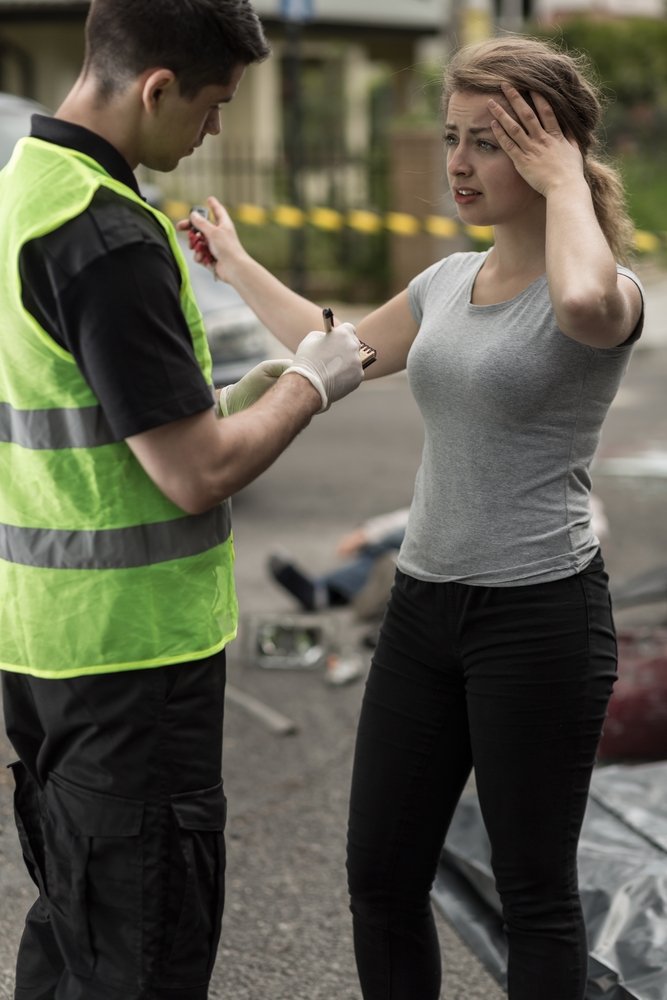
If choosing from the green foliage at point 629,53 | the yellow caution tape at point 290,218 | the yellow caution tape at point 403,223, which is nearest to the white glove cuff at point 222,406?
the yellow caution tape at point 290,218

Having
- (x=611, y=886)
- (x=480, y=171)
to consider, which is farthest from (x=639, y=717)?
(x=480, y=171)

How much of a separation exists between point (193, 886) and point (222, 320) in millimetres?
5714

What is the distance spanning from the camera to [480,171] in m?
2.50

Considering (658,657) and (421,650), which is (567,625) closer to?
(421,650)

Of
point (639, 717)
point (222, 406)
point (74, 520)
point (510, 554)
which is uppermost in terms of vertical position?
point (222, 406)

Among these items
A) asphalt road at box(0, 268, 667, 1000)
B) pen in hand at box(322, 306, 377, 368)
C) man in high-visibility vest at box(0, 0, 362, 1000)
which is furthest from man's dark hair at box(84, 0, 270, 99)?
asphalt road at box(0, 268, 667, 1000)

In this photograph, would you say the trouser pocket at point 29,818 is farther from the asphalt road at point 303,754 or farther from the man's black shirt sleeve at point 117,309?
the asphalt road at point 303,754

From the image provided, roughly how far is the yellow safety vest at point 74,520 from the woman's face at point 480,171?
605mm

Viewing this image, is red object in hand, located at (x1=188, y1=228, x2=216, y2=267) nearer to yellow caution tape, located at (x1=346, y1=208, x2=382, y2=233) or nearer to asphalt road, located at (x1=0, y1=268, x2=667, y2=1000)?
asphalt road, located at (x1=0, y1=268, x2=667, y2=1000)

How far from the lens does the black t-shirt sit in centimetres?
198

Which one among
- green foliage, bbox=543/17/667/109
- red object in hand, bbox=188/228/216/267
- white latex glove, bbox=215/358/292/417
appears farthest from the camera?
green foliage, bbox=543/17/667/109

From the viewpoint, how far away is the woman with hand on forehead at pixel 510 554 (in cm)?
246

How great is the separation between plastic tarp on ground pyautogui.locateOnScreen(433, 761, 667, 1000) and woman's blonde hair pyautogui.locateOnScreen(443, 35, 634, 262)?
1.50 m

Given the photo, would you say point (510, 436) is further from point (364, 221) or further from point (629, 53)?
point (629, 53)
